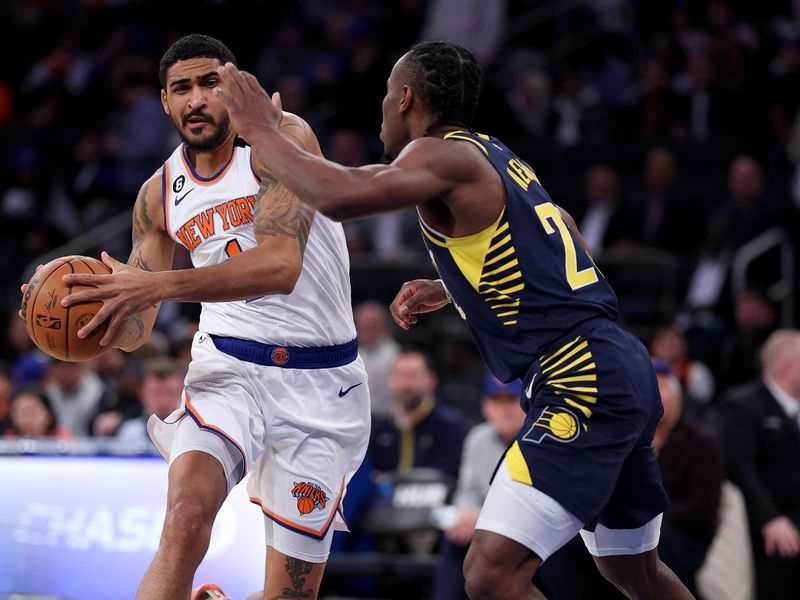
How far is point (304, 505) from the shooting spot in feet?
15.4

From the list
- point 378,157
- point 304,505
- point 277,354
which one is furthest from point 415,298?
point 378,157

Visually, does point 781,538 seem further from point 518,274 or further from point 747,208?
point 518,274

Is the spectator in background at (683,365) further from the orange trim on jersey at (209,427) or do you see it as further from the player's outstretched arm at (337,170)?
the player's outstretched arm at (337,170)

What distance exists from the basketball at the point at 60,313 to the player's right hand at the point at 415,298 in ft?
3.84

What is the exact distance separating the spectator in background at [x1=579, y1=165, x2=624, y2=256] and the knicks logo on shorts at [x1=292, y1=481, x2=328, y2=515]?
260 inches

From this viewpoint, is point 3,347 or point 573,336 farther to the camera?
point 3,347

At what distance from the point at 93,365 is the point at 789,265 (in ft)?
21.0

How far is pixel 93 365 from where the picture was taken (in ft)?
37.6

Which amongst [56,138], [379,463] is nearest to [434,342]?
[379,463]

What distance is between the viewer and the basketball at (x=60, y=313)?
4285 mm

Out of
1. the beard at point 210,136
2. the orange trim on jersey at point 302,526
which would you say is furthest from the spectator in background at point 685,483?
the beard at point 210,136

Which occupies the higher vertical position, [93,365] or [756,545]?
[93,365]

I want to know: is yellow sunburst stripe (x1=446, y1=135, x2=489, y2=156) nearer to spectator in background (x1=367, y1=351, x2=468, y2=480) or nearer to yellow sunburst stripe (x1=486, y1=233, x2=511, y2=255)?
yellow sunburst stripe (x1=486, y1=233, x2=511, y2=255)

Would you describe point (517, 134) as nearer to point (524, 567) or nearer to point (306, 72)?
point (306, 72)
